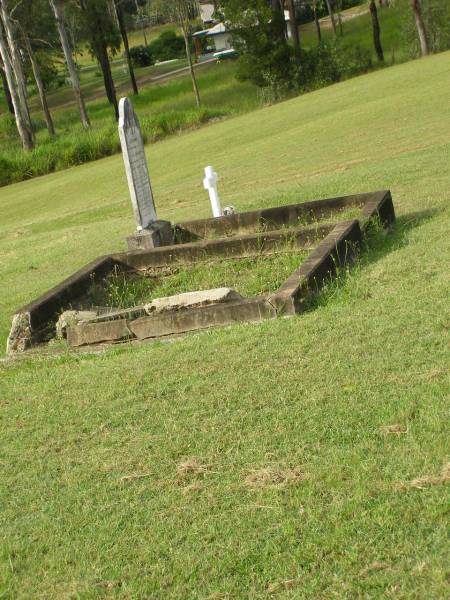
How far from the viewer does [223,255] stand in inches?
419

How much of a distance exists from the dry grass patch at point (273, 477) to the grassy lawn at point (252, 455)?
0.4 inches

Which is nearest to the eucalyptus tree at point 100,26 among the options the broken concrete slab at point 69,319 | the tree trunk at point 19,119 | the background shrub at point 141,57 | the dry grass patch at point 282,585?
the tree trunk at point 19,119

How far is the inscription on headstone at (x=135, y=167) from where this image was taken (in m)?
11.7

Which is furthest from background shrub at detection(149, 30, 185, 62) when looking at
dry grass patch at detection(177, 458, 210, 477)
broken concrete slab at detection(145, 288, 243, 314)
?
dry grass patch at detection(177, 458, 210, 477)

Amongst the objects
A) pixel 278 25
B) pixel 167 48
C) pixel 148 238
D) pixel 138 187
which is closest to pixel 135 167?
pixel 138 187

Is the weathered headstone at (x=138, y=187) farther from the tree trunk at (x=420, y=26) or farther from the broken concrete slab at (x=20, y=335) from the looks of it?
the tree trunk at (x=420, y=26)

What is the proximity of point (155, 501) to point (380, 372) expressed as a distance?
181 cm

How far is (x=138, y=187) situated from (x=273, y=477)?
7.70 metres

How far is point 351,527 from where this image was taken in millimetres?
4211

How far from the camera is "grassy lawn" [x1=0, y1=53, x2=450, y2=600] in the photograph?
13.4 ft

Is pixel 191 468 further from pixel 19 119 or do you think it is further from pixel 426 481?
pixel 19 119

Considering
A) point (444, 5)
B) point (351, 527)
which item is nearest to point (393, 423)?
point (351, 527)

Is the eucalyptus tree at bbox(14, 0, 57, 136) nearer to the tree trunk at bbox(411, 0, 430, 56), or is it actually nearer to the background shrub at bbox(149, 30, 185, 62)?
the tree trunk at bbox(411, 0, 430, 56)

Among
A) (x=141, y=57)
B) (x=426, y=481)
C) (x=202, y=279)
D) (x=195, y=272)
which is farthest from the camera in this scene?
(x=141, y=57)
